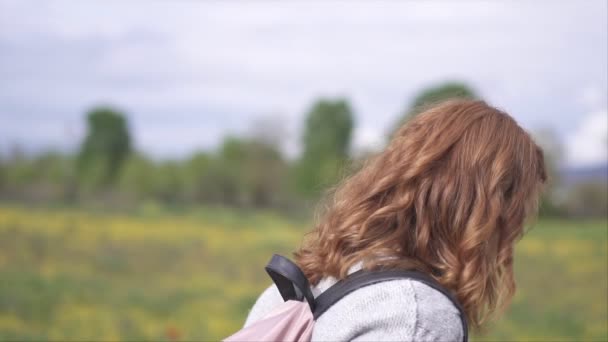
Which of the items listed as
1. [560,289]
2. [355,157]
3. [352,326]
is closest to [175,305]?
[560,289]

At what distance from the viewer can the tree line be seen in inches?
1024

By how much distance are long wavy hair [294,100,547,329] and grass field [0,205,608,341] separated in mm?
3496

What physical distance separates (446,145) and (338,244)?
0.31 m

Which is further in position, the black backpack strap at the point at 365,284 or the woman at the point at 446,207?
the woman at the point at 446,207

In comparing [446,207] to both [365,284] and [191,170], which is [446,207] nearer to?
[365,284]

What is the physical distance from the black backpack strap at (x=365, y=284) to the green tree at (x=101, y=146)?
1033 inches

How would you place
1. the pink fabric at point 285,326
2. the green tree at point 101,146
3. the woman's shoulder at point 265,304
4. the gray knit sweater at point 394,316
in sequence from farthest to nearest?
the green tree at point 101,146, the woman's shoulder at point 265,304, the pink fabric at point 285,326, the gray knit sweater at point 394,316

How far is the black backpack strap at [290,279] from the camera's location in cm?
145

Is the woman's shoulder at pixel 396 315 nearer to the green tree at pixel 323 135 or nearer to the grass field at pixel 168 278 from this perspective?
the grass field at pixel 168 278

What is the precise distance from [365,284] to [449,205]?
26 centimetres

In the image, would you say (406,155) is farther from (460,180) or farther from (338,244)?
(338,244)

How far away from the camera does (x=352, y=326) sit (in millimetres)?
1330

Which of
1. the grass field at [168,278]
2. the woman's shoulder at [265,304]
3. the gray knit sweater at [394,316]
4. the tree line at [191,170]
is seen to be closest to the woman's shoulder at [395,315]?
the gray knit sweater at [394,316]

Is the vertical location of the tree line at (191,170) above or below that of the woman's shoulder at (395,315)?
below
